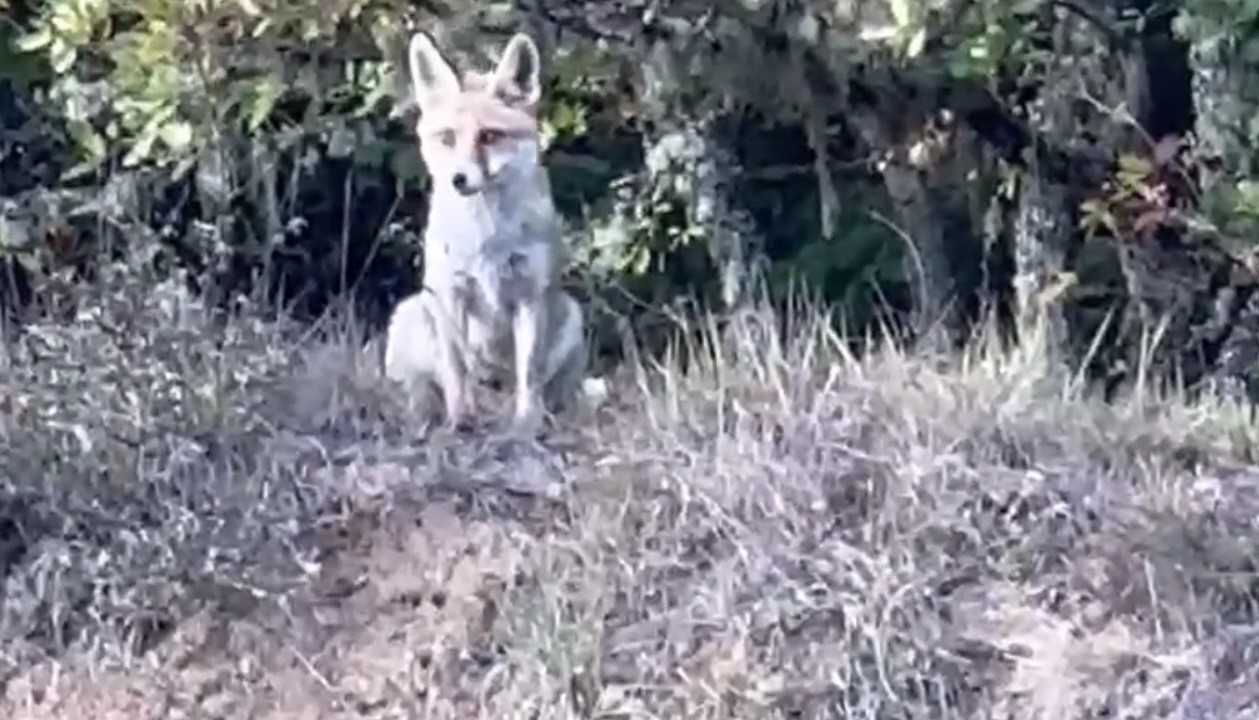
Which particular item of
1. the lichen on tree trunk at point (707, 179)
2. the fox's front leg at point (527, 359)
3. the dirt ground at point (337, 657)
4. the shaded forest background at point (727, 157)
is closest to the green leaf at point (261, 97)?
the shaded forest background at point (727, 157)

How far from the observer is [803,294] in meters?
10.5

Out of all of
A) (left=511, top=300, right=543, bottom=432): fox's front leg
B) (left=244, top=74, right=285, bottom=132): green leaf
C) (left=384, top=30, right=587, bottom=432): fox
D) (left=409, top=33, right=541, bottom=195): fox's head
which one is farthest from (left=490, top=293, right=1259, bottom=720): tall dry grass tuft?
(left=244, top=74, right=285, bottom=132): green leaf

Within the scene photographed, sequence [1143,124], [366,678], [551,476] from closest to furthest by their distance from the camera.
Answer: [366,678]
[551,476]
[1143,124]

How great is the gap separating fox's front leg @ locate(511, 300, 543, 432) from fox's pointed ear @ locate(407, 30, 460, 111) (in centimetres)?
65

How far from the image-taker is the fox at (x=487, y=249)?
29.3 feet

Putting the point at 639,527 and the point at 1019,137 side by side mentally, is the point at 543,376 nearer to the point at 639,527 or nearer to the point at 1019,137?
the point at 639,527

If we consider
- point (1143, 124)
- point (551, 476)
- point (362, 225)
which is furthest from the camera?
point (362, 225)

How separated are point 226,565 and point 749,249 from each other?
3.04 metres

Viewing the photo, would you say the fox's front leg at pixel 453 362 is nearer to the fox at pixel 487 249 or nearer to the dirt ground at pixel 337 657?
the fox at pixel 487 249

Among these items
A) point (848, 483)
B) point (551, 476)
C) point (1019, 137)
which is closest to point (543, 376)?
point (551, 476)

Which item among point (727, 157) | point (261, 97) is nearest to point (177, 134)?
point (261, 97)

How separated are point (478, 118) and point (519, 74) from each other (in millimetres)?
215

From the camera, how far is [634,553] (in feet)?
26.2

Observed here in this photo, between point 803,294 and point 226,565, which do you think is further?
point 803,294
